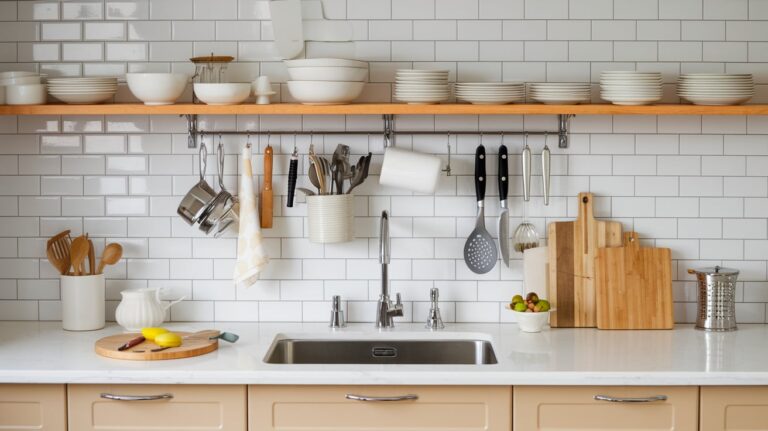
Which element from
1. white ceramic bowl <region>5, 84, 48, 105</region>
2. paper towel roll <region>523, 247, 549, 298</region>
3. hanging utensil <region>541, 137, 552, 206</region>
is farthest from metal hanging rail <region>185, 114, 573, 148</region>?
white ceramic bowl <region>5, 84, 48, 105</region>

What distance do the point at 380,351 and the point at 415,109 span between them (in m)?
0.94

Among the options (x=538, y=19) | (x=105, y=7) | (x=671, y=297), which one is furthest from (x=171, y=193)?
(x=671, y=297)

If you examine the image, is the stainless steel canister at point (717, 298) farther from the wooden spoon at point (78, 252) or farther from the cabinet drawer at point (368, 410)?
the wooden spoon at point (78, 252)

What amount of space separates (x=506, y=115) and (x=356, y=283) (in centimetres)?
91

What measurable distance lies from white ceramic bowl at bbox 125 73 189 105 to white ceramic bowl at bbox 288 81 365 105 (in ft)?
1.41

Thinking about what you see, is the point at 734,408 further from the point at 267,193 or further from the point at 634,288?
the point at 267,193

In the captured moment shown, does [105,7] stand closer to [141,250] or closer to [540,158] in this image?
[141,250]

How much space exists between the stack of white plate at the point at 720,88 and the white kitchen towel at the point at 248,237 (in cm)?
172

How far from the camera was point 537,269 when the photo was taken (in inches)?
153

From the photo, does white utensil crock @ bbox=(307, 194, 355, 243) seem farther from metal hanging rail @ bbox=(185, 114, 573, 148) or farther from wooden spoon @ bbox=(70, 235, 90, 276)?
wooden spoon @ bbox=(70, 235, 90, 276)

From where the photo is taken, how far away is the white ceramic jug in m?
3.73

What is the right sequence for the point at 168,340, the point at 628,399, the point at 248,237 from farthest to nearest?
the point at 248,237 → the point at 168,340 → the point at 628,399

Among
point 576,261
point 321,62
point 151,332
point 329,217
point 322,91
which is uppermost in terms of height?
point 321,62

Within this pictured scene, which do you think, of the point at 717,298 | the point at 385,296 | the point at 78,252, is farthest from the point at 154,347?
the point at 717,298
